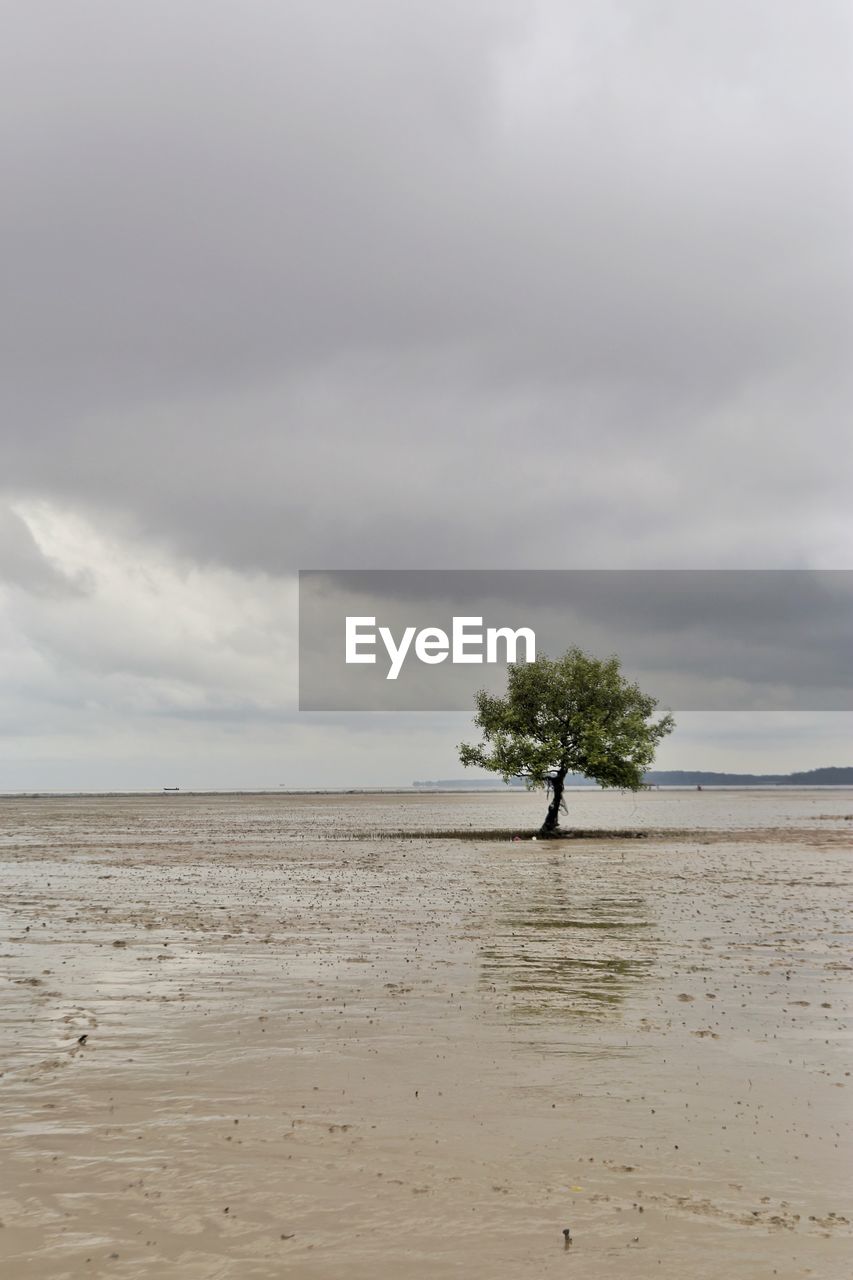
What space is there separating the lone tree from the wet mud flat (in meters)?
38.4

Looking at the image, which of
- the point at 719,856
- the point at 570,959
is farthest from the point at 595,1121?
the point at 719,856

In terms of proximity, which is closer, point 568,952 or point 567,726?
point 568,952

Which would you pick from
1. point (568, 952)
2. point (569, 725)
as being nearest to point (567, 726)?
point (569, 725)

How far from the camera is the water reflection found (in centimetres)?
1588

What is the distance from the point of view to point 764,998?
16328 millimetres

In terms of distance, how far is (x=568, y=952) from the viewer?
2062 cm

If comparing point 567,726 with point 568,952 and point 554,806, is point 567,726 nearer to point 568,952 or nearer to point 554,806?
point 554,806

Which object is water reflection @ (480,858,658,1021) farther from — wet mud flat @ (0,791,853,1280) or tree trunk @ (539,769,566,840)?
tree trunk @ (539,769,566,840)

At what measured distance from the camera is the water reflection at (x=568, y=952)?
1588 cm

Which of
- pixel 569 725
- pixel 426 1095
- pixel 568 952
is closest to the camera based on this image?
pixel 426 1095

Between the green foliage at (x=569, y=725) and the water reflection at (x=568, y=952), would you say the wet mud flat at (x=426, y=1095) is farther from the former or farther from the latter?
the green foliage at (x=569, y=725)

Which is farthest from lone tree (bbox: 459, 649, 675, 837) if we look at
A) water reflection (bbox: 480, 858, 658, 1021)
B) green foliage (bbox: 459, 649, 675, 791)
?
water reflection (bbox: 480, 858, 658, 1021)

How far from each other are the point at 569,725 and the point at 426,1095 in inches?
2202

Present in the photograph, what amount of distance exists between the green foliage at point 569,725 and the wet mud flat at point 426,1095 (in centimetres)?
3842
